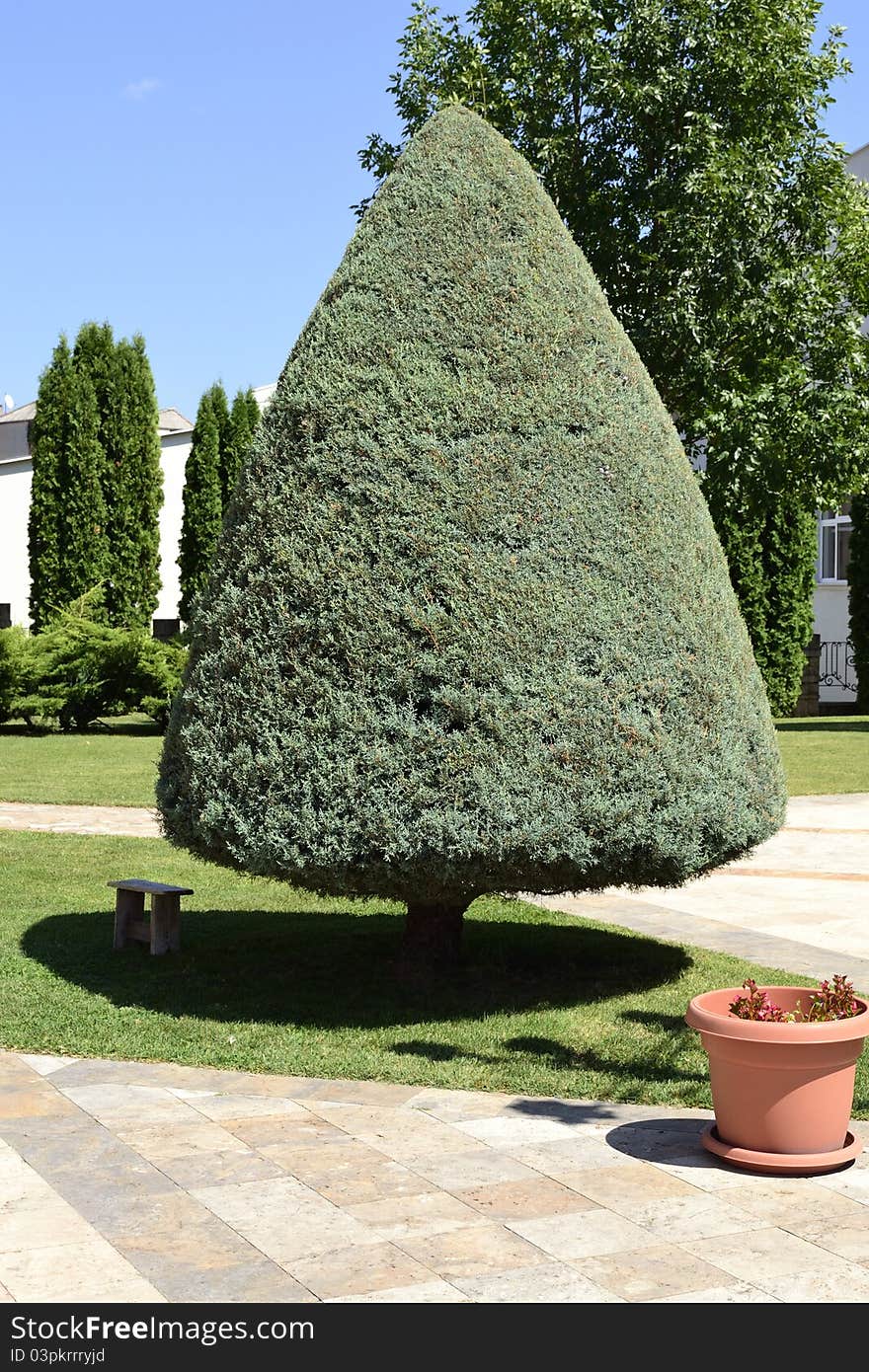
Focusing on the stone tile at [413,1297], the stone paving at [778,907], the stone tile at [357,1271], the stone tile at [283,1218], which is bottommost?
the stone tile at [283,1218]

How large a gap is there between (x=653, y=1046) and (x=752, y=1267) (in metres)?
2.47

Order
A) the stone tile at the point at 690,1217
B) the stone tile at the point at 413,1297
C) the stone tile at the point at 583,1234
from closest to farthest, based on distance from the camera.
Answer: the stone tile at the point at 413,1297
the stone tile at the point at 583,1234
the stone tile at the point at 690,1217

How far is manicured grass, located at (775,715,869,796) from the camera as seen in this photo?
56.0 feet

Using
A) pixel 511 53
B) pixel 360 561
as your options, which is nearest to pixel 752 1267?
pixel 360 561

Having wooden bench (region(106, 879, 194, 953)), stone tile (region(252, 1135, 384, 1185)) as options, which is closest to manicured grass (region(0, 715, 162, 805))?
wooden bench (region(106, 879, 194, 953))

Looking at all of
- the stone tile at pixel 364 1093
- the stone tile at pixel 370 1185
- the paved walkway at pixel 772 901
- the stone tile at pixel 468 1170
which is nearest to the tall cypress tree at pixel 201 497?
the paved walkway at pixel 772 901

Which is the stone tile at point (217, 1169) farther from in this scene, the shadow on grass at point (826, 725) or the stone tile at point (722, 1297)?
the shadow on grass at point (826, 725)

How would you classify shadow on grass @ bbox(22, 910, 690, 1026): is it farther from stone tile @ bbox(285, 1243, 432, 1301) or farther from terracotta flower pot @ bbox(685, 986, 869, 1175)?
stone tile @ bbox(285, 1243, 432, 1301)

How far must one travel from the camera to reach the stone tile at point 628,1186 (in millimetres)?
4535

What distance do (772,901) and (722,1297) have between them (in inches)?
266

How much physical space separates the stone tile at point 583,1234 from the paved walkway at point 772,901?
142 inches

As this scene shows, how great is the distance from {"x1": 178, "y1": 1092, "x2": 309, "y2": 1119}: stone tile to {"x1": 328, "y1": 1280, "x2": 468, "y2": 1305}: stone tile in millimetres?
1723

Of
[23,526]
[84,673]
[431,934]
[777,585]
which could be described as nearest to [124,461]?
[84,673]

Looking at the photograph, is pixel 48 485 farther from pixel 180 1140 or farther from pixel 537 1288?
pixel 537 1288
